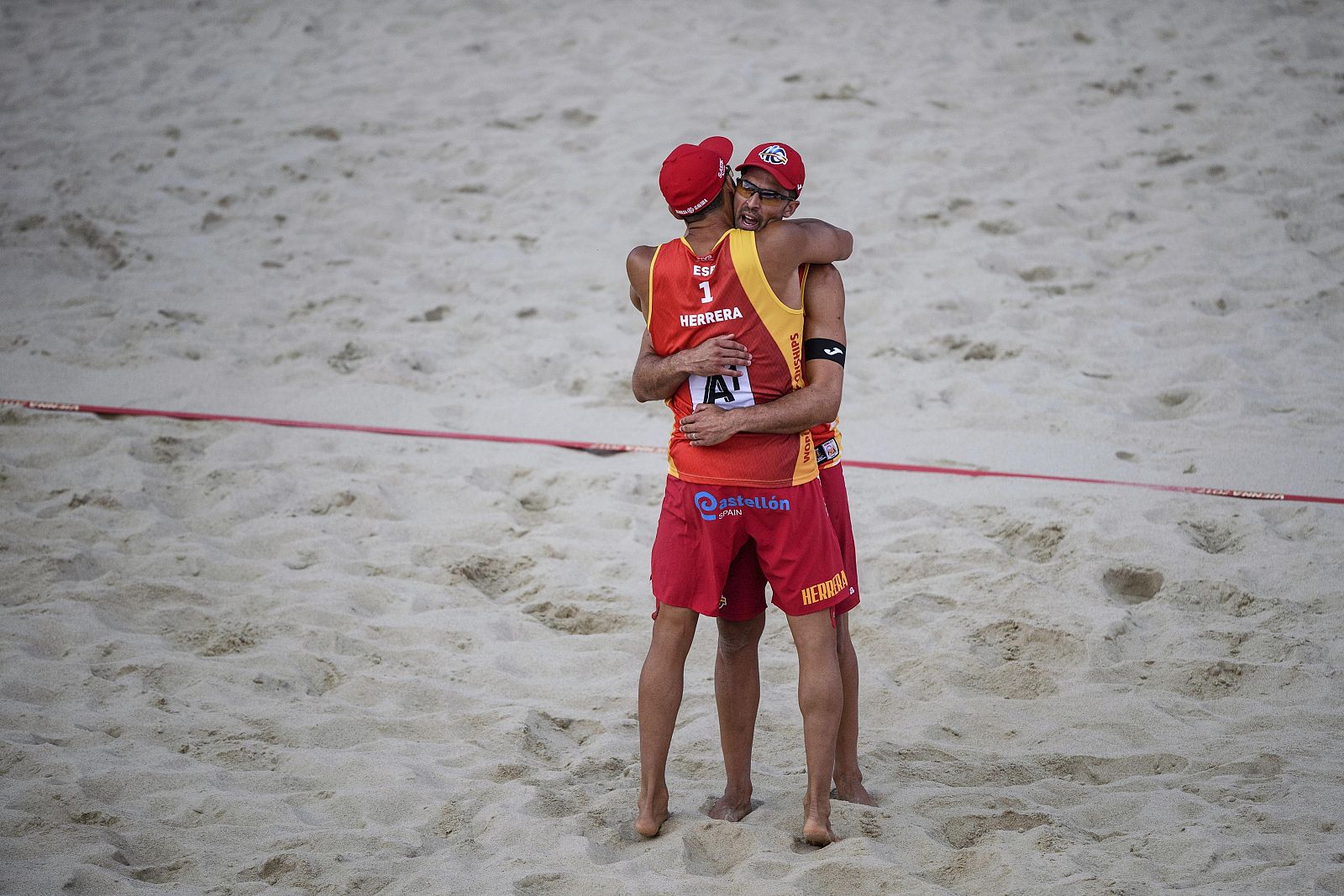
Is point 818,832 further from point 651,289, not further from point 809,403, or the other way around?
point 651,289

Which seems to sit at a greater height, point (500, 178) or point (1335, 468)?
point (500, 178)

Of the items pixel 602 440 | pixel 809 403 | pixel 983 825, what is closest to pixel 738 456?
pixel 809 403

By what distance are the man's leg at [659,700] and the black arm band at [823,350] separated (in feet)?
2.22

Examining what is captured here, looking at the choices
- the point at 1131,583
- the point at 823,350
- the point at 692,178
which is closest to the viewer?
the point at 692,178

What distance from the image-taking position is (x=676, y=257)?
9.20 ft

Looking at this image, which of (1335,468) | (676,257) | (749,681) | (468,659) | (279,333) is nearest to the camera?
(676,257)

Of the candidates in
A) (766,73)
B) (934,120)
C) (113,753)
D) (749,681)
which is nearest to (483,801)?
(749,681)

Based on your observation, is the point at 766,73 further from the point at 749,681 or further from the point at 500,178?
the point at 749,681

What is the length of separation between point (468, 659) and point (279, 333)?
303cm

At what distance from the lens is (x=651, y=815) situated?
2.92 metres

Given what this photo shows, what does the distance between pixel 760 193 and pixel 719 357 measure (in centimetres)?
39

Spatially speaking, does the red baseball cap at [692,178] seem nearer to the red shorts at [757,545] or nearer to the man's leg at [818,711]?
the red shorts at [757,545]

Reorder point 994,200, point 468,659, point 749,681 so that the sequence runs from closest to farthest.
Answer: point 749,681, point 468,659, point 994,200

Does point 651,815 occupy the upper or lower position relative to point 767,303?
lower
